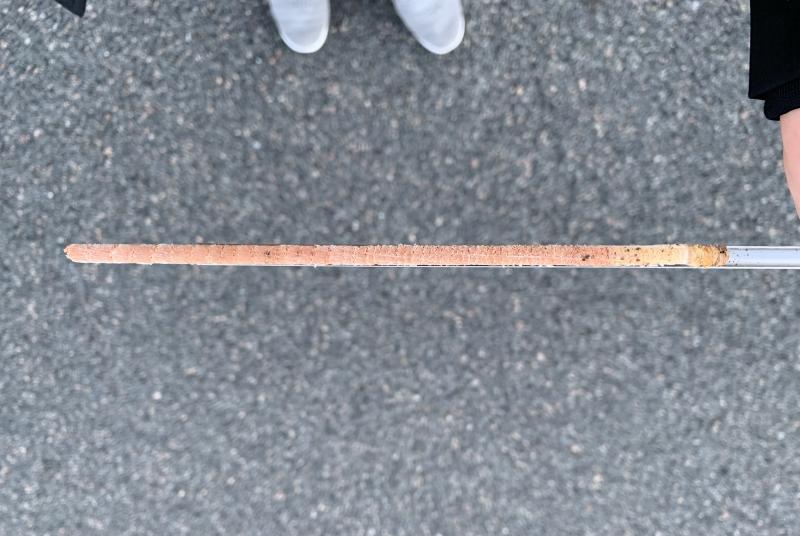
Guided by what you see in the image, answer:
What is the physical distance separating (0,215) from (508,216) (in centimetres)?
110

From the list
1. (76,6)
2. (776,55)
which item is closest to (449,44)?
(776,55)

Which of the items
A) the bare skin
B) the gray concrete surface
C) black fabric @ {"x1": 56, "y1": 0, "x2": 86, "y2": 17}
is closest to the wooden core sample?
the bare skin

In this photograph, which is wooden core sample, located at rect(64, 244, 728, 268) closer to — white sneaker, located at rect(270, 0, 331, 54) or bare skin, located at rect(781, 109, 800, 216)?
bare skin, located at rect(781, 109, 800, 216)

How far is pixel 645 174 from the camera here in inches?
46.5

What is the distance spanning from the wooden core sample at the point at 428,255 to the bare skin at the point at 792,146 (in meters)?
0.19

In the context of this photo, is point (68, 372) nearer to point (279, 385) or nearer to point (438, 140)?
point (279, 385)

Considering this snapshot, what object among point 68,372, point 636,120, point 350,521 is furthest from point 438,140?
point 68,372

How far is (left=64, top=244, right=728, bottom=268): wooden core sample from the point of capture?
770 mm

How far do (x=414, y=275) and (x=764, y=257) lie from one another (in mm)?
631

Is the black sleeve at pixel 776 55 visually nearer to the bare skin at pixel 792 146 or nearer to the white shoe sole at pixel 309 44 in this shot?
the bare skin at pixel 792 146

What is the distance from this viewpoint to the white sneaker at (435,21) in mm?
1110

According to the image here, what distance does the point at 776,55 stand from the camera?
2.58ft

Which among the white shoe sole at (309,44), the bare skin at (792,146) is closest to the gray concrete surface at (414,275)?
the white shoe sole at (309,44)

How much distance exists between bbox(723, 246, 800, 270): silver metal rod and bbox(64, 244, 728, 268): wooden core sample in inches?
1.4
